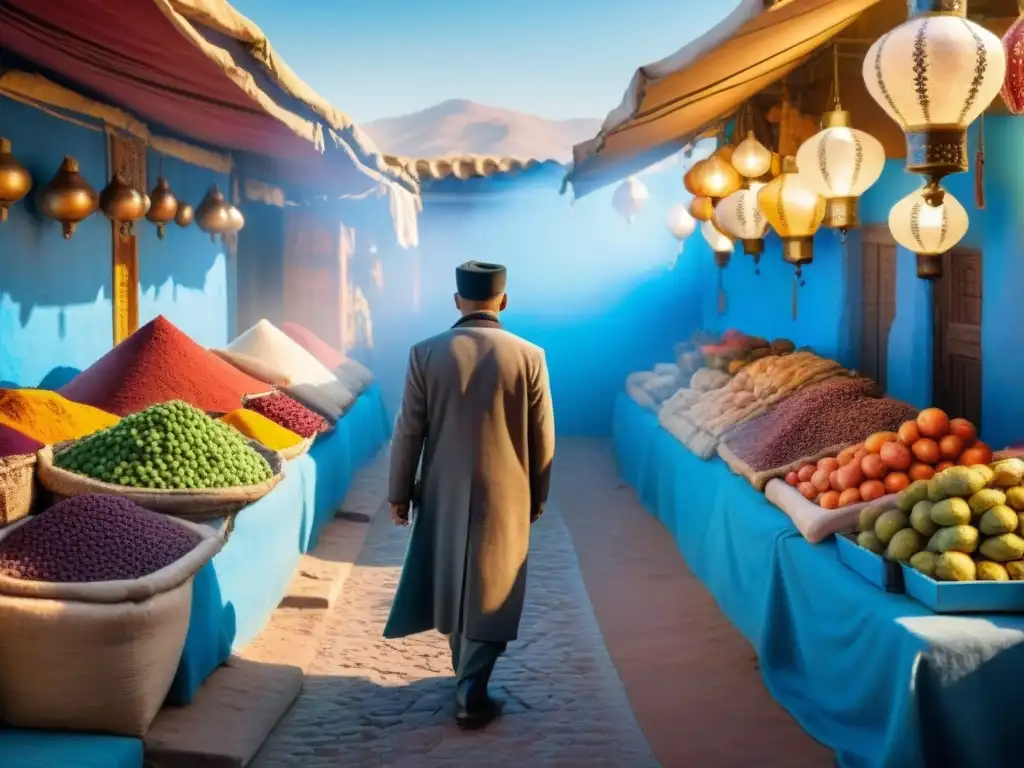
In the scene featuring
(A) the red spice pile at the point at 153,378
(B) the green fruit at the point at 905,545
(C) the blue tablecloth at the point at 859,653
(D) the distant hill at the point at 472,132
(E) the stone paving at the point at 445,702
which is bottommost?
(E) the stone paving at the point at 445,702

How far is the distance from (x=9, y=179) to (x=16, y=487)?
5.05 ft

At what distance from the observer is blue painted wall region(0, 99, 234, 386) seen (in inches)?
212

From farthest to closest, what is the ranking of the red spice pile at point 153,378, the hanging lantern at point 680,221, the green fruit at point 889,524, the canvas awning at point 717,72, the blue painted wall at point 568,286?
the blue painted wall at point 568,286 < the hanging lantern at point 680,221 < the red spice pile at point 153,378 < the canvas awning at point 717,72 < the green fruit at point 889,524

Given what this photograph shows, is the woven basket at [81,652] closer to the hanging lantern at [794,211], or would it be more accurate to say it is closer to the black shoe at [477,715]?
the black shoe at [477,715]

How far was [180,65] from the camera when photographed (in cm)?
446

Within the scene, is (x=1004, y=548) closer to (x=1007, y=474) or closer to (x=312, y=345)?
(x=1007, y=474)

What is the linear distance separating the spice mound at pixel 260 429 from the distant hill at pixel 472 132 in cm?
6070

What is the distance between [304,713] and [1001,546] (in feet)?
8.05

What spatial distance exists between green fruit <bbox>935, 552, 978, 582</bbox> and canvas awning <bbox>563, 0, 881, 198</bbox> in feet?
5.83

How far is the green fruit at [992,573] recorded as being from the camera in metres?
3.34

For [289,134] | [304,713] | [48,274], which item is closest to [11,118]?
[48,274]

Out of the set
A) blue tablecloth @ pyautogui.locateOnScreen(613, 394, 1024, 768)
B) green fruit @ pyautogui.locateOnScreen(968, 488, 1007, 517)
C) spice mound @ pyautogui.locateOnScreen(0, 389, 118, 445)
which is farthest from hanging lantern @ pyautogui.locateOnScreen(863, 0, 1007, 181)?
spice mound @ pyautogui.locateOnScreen(0, 389, 118, 445)

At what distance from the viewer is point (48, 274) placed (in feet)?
19.2

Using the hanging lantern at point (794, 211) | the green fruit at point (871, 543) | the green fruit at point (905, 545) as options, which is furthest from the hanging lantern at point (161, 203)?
the green fruit at point (905, 545)
